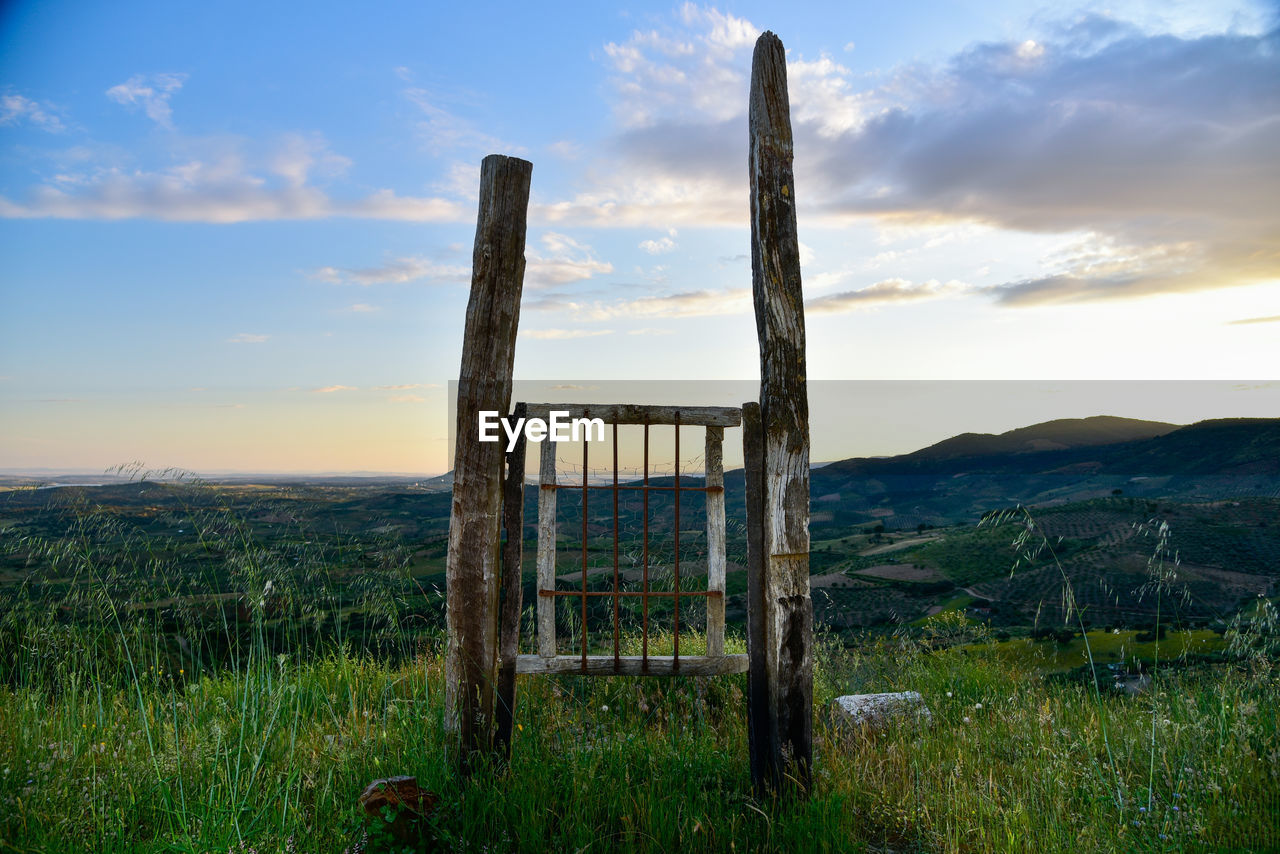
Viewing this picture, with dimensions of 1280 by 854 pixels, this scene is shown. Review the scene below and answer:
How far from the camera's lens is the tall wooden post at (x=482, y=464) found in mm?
4527

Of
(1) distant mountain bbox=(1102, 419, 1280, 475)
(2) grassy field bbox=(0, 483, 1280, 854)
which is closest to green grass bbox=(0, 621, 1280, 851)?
(2) grassy field bbox=(0, 483, 1280, 854)

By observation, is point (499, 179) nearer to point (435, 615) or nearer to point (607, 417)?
point (607, 417)

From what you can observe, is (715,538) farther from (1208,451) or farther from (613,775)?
(1208,451)

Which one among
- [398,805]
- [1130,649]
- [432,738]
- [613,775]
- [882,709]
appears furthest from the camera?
[882,709]

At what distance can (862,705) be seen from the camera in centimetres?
607

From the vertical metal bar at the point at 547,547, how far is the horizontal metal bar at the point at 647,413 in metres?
0.24

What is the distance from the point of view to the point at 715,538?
4.86 m

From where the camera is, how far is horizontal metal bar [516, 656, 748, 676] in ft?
15.2

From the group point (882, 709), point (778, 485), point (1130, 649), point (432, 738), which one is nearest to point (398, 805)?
point (432, 738)

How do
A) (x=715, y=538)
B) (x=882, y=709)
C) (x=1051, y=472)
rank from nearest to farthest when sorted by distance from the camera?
(x=715, y=538) → (x=882, y=709) → (x=1051, y=472)

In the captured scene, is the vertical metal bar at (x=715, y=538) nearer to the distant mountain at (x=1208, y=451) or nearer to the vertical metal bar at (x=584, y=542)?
the vertical metal bar at (x=584, y=542)

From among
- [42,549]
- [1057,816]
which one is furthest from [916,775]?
[42,549]

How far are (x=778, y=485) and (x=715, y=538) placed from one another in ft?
1.86

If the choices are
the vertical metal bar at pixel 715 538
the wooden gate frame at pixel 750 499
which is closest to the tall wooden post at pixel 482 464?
the wooden gate frame at pixel 750 499
